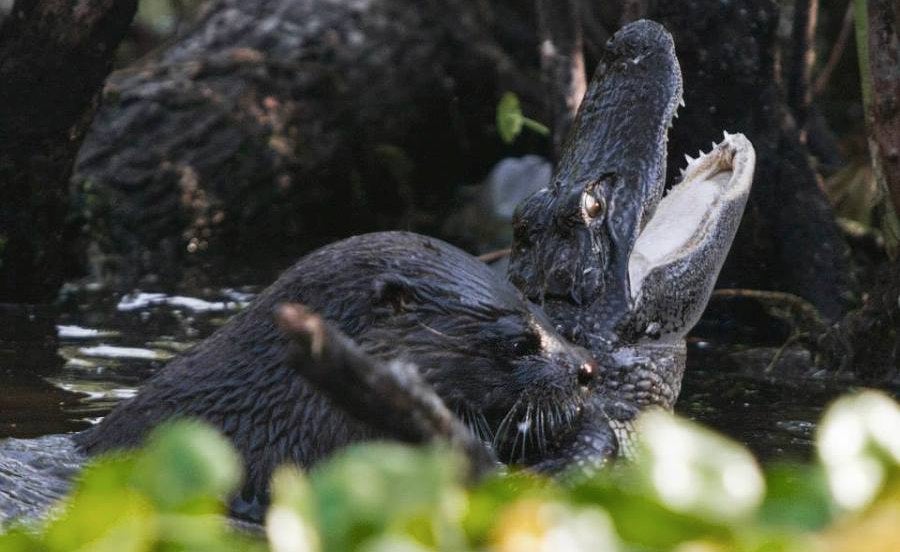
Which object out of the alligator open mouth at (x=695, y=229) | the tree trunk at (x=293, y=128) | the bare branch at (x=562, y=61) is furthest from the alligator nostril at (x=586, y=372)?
the tree trunk at (x=293, y=128)

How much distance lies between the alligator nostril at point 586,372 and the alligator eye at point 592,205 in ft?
3.61

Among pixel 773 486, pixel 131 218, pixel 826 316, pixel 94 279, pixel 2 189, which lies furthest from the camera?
pixel 131 218

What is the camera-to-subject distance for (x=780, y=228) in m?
7.46

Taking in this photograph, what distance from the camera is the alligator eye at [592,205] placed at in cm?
474

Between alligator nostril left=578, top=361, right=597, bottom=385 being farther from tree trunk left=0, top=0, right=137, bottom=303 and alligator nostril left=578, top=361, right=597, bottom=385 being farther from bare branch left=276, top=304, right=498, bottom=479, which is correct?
tree trunk left=0, top=0, right=137, bottom=303

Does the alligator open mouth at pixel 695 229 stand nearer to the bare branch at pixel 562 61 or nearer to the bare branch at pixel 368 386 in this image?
the bare branch at pixel 562 61

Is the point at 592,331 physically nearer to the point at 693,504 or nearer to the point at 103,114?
the point at 693,504

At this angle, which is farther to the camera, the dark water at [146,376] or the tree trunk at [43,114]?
the tree trunk at [43,114]

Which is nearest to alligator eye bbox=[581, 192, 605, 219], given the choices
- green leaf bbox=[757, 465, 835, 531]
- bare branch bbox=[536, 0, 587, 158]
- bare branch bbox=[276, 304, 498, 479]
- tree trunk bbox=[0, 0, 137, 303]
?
tree trunk bbox=[0, 0, 137, 303]

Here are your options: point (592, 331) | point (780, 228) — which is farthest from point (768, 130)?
point (592, 331)

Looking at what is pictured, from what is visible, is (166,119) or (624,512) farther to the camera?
(166,119)

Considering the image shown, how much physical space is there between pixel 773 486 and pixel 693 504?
0.14 m

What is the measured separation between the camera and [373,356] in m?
3.37

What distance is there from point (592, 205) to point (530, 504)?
3.52 metres
